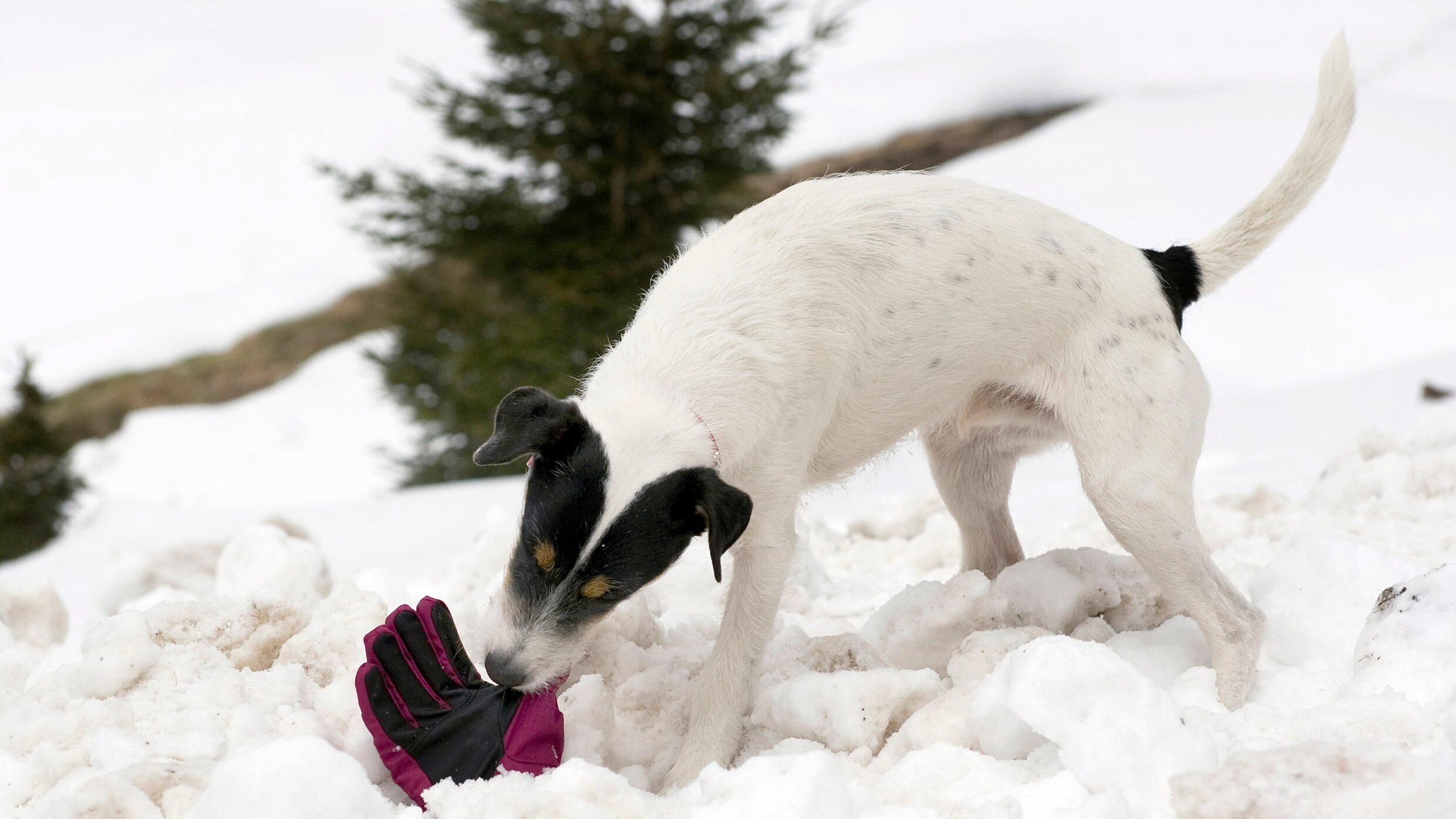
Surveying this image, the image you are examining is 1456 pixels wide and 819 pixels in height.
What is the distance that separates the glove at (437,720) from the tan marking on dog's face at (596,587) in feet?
0.82

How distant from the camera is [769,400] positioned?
2.24m

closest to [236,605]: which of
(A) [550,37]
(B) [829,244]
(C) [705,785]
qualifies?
(C) [705,785]

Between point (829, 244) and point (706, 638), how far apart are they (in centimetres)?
112

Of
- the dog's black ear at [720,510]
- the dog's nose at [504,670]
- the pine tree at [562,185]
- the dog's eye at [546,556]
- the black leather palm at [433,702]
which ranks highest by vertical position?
the dog's black ear at [720,510]

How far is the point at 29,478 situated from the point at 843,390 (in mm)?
9183

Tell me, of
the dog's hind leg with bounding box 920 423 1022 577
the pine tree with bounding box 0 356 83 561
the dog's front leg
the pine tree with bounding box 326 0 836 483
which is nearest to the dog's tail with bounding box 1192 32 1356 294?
the dog's hind leg with bounding box 920 423 1022 577

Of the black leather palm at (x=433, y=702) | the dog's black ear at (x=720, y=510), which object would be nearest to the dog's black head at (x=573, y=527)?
the dog's black ear at (x=720, y=510)

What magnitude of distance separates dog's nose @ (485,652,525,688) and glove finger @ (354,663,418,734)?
0.21 meters

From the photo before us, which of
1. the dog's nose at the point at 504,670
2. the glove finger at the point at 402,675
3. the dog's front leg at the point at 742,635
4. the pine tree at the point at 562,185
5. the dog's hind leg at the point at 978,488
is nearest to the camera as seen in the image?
the dog's nose at the point at 504,670

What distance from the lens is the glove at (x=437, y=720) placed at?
6.91 ft

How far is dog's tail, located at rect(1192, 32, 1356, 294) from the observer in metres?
2.71

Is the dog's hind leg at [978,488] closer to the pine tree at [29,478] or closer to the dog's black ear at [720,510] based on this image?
the dog's black ear at [720,510]

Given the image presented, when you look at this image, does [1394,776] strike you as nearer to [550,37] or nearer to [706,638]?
[706,638]

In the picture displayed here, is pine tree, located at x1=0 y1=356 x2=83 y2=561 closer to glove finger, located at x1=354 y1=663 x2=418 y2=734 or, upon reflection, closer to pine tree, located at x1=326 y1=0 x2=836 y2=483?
pine tree, located at x1=326 y1=0 x2=836 y2=483
